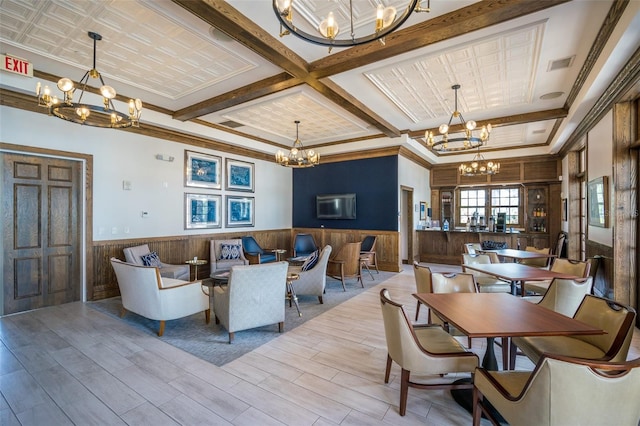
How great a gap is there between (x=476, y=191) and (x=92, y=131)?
10.3 m

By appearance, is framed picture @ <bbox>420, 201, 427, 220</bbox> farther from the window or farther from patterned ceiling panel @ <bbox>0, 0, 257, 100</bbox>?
patterned ceiling panel @ <bbox>0, 0, 257, 100</bbox>

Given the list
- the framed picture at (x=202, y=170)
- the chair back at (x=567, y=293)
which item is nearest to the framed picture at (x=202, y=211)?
the framed picture at (x=202, y=170)

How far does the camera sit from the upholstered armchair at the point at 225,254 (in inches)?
247

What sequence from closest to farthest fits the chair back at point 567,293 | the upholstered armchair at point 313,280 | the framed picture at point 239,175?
the chair back at point 567,293
the upholstered armchair at point 313,280
the framed picture at point 239,175

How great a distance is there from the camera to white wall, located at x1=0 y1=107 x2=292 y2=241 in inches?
172

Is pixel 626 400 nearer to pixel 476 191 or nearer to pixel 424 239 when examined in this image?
pixel 424 239

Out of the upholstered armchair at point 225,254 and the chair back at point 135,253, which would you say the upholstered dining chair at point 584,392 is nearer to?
the chair back at point 135,253

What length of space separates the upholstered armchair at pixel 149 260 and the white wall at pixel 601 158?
6679 mm

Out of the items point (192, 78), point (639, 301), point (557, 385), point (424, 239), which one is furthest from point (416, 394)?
point (424, 239)

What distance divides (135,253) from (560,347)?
19.2 ft

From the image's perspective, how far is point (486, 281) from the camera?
Result: 430cm

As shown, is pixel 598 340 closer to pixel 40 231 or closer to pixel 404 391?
pixel 404 391

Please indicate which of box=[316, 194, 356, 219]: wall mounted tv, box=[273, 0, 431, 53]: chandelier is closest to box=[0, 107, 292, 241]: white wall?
box=[316, 194, 356, 219]: wall mounted tv

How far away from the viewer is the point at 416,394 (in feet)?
7.93
